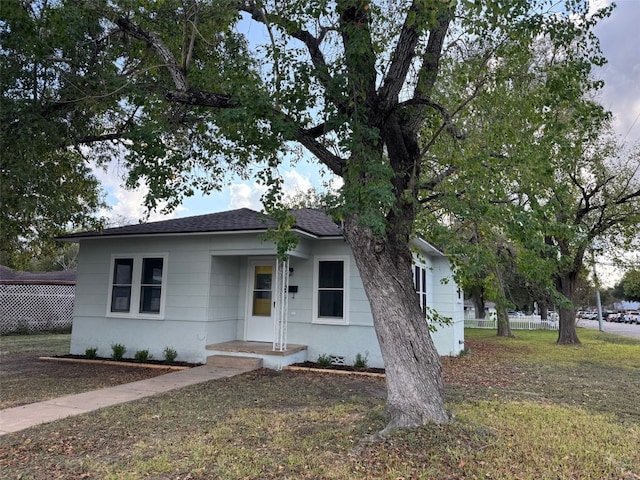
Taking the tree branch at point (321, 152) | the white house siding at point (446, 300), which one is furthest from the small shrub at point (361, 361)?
the tree branch at point (321, 152)

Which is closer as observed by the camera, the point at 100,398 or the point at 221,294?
the point at 100,398

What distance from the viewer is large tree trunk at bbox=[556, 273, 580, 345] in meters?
16.3

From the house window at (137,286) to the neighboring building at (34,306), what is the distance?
8885 millimetres

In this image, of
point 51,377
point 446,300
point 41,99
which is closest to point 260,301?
point 51,377

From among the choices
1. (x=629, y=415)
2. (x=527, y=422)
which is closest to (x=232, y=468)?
(x=527, y=422)

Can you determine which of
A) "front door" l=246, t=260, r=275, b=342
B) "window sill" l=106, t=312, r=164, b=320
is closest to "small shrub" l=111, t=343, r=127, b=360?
"window sill" l=106, t=312, r=164, b=320

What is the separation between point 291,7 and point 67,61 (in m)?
3.96

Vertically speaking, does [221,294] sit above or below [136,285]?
below

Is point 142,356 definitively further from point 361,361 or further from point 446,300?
point 446,300

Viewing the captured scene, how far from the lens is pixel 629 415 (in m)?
5.94

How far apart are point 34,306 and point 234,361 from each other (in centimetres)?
1257

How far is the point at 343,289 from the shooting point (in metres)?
9.80

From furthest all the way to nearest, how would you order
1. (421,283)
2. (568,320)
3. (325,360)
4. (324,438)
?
(568,320) < (421,283) < (325,360) < (324,438)

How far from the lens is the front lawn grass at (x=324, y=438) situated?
12.7ft
